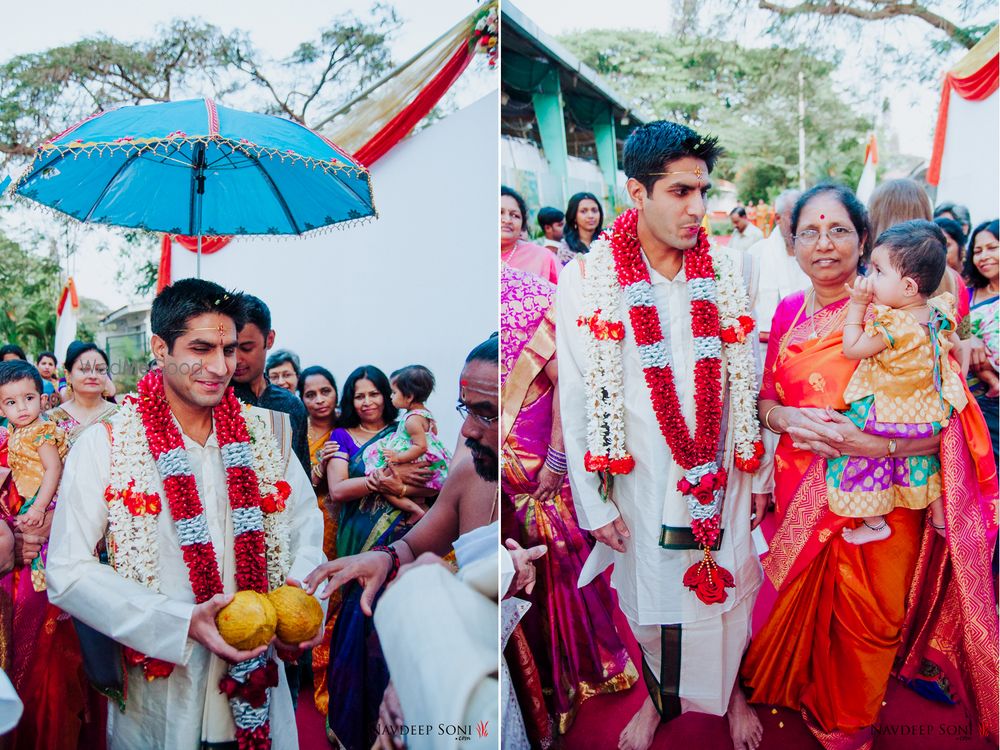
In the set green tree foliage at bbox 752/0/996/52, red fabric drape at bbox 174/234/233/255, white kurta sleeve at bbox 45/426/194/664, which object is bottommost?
white kurta sleeve at bbox 45/426/194/664

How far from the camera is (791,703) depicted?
2.98 metres

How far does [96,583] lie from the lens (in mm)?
2463

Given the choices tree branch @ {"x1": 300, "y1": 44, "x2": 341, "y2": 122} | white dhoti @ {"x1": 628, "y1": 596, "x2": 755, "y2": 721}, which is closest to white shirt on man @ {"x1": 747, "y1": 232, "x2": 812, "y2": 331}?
white dhoti @ {"x1": 628, "y1": 596, "x2": 755, "y2": 721}

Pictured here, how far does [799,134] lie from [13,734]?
11.3ft

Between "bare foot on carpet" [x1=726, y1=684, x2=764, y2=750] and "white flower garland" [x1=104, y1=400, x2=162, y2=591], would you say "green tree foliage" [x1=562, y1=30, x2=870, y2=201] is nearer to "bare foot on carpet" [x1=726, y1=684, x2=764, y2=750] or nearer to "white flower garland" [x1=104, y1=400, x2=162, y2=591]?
"bare foot on carpet" [x1=726, y1=684, x2=764, y2=750]

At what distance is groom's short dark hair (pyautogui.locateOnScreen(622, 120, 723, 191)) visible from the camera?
9.14ft

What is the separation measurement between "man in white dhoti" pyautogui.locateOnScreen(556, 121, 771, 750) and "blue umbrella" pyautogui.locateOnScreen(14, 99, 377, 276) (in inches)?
34.7

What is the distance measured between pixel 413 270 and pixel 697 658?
1684mm

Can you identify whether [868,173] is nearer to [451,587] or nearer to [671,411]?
[671,411]

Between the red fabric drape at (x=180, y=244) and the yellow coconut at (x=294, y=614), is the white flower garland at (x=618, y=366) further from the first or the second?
the red fabric drape at (x=180, y=244)

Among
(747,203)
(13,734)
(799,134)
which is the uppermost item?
(799,134)

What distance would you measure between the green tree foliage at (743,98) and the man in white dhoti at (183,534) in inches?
62.6

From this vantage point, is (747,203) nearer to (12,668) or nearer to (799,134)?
(799,134)

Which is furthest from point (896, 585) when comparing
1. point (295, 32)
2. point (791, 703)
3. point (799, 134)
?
point (295, 32)
